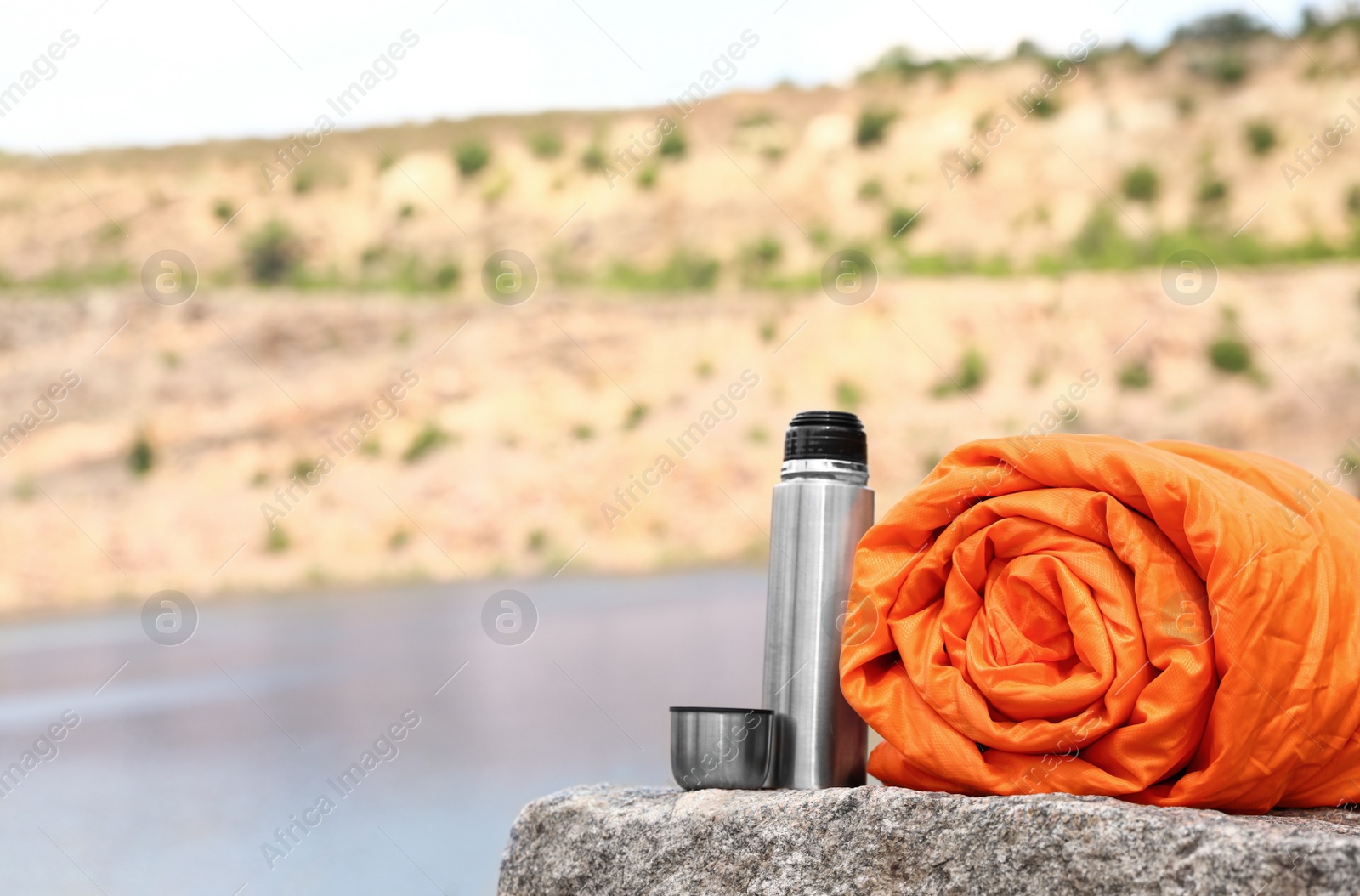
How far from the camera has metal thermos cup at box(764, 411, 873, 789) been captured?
125 cm

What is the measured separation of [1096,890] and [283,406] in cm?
1465

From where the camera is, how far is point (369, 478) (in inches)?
557

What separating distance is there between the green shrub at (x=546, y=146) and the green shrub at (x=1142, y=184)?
8552 millimetres

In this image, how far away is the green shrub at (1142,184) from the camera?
680 inches

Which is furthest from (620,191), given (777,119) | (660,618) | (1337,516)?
(1337,516)

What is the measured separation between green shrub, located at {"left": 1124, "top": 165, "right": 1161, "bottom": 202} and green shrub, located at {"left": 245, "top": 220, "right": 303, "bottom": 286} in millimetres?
12099

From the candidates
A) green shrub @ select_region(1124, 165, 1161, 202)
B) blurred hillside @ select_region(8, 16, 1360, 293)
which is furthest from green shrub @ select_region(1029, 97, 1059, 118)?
green shrub @ select_region(1124, 165, 1161, 202)

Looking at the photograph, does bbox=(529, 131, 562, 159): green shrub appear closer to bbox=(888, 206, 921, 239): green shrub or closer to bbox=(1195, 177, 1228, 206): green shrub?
bbox=(888, 206, 921, 239): green shrub

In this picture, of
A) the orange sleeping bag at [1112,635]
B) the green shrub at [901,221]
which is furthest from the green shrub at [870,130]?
the orange sleeping bag at [1112,635]

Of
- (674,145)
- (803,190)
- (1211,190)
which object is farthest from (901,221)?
(1211,190)

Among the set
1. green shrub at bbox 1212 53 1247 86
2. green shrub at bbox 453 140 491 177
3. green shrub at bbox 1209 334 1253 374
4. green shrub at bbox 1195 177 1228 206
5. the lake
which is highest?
green shrub at bbox 1212 53 1247 86

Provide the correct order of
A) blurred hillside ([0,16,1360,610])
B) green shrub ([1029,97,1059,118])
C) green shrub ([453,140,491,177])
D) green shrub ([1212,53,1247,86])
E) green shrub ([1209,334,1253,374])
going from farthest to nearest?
1. green shrub ([453,140,491,177])
2. green shrub ([1029,97,1059,118])
3. green shrub ([1212,53,1247,86])
4. green shrub ([1209,334,1253,374])
5. blurred hillside ([0,16,1360,610])

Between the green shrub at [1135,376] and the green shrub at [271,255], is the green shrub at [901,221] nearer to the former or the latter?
the green shrub at [1135,376]

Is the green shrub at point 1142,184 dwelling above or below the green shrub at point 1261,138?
below
